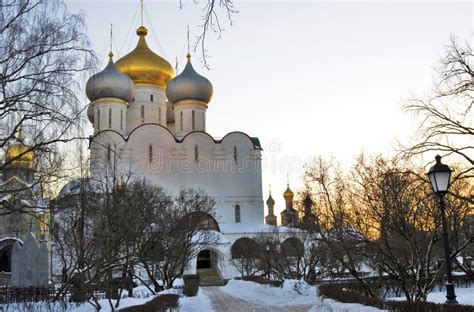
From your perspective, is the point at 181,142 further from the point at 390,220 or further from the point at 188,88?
the point at 390,220

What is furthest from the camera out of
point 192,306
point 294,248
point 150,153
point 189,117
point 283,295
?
point 189,117

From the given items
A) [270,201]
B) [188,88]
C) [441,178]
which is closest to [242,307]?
[441,178]

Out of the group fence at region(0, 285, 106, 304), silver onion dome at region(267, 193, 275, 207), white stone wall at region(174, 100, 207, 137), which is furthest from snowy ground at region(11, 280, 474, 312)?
silver onion dome at region(267, 193, 275, 207)

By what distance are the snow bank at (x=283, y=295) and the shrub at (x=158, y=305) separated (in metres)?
5.88

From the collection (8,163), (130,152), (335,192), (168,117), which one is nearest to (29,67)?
(8,163)

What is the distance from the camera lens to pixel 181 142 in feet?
141

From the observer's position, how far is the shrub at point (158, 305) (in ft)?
35.0

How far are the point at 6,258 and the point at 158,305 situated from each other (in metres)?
25.3

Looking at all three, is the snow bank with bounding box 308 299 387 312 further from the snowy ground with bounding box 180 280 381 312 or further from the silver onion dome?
the silver onion dome

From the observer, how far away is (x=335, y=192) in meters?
18.5

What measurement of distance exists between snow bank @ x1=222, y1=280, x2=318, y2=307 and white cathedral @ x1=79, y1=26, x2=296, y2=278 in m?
16.9

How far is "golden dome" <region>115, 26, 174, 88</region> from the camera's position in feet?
145

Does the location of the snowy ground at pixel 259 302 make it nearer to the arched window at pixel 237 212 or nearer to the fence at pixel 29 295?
the fence at pixel 29 295

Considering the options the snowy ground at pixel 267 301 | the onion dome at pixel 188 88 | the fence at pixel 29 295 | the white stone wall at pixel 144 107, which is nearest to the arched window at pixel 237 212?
the onion dome at pixel 188 88
